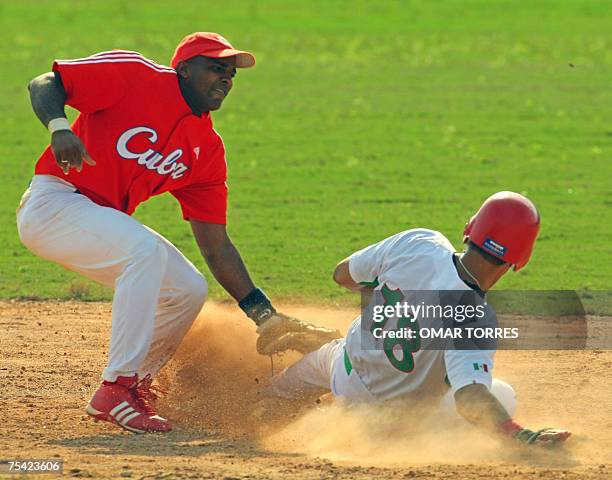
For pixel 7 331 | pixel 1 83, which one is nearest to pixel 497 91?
pixel 1 83

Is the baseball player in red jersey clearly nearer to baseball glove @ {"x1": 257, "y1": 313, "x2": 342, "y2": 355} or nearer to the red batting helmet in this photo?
baseball glove @ {"x1": 257, "y1": 313, "x2": 342, "y2": 355}

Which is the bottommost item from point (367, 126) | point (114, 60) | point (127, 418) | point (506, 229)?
point (127, 418)

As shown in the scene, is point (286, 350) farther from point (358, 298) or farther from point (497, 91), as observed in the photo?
point (497, 91)

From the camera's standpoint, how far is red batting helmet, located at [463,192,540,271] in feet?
20.2

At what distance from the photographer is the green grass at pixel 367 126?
1259 centimetres

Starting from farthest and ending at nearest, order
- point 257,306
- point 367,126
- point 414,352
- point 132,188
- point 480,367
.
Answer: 1. point 367,126
2. point 257,306
3. point 132,188
4. point 414,352
5. point 480,367

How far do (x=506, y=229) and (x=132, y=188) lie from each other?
2.32 metres

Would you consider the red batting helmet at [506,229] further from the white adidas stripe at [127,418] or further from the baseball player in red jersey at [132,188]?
the white adidas stripe at [127,418]

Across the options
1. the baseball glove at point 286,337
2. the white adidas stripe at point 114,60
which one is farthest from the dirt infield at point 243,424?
the white adidas stripe at point 114,60

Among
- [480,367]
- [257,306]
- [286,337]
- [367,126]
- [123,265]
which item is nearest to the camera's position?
[480,367]

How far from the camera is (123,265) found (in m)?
6.99

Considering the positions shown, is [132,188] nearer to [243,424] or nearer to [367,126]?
[243,424]


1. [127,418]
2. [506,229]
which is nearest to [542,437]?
[506,229]

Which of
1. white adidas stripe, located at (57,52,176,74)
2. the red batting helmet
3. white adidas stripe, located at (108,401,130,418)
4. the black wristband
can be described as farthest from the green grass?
the red batting helmet
